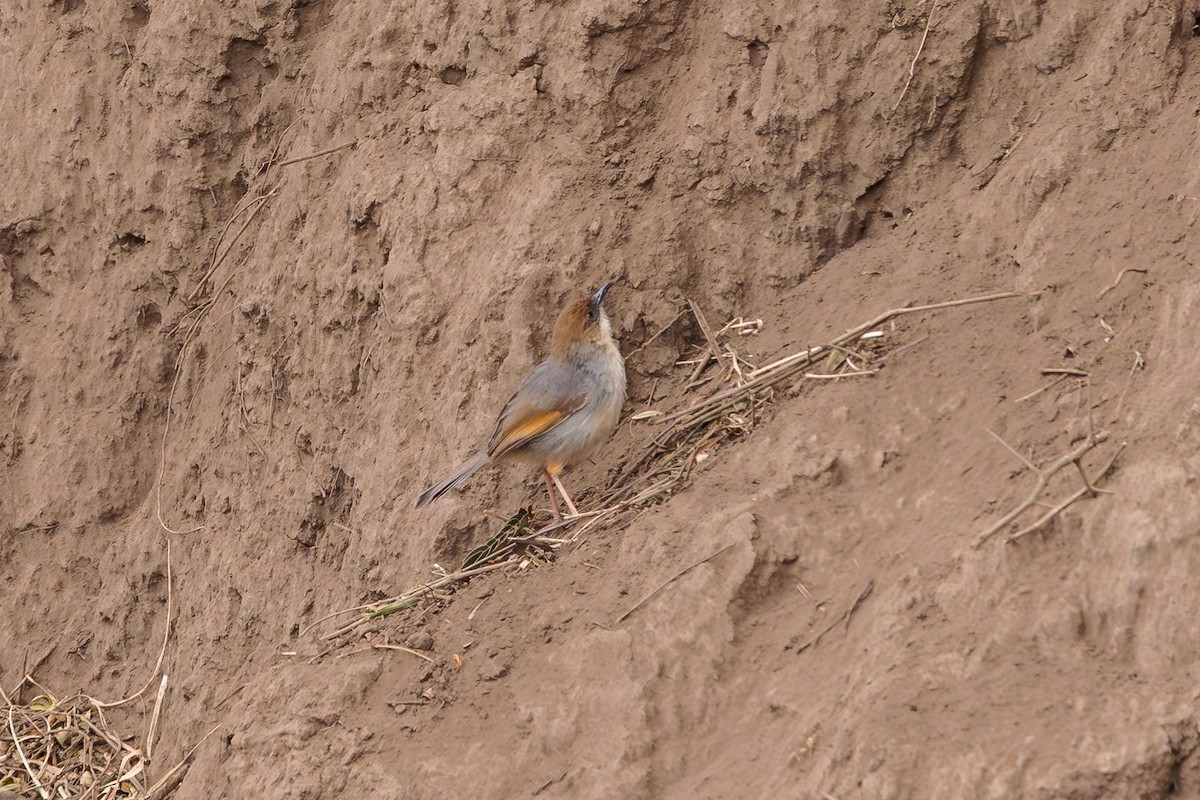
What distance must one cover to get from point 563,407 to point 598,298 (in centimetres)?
57

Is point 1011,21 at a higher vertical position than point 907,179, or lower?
higher

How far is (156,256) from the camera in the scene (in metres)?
9.16

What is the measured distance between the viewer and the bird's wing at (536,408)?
22.1 feet

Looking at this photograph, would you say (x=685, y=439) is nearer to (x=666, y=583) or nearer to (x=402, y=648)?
(x=666, y=583)

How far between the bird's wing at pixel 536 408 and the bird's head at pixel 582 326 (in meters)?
0.12

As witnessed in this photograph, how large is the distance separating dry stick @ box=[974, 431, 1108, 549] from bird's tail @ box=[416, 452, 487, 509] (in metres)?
2.84

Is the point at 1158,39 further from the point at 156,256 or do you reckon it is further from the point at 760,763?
the point at 156,256

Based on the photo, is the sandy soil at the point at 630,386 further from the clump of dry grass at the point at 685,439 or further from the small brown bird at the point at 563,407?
the small brown bird at the point at 563,407

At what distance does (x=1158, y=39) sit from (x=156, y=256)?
237 inches

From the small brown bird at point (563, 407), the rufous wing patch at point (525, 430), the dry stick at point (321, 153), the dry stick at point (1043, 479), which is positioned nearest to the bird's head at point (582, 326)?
the small brown bird at point (563, 407)

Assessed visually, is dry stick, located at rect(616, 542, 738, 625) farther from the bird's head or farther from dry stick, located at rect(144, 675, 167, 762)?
dry stick, located at rect(144, 675, 167, 762)

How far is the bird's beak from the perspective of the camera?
6953 millimetres

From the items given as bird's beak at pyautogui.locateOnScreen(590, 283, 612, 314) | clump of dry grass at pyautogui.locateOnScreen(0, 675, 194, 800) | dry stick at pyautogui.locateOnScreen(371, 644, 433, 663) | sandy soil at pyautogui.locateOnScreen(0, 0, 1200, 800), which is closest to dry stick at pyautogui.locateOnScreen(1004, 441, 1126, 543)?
sandy soil at pyautogui.locateOnScreen(0, 0, 1200, 800)

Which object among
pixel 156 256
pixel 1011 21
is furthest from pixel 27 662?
pixel 1011 21
